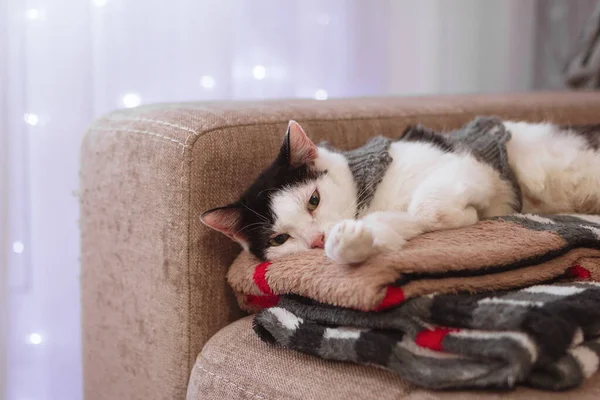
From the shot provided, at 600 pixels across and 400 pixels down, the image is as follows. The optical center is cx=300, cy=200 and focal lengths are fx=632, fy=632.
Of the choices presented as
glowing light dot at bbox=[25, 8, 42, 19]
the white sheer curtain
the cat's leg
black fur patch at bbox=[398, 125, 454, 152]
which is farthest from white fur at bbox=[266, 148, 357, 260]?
glowing light dot at bbox=[25, 8, 42, 19]

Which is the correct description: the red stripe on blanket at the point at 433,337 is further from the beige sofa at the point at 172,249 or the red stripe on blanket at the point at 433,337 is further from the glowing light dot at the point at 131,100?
the glowing light dot at the point at 131,100

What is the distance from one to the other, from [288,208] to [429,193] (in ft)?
0.93

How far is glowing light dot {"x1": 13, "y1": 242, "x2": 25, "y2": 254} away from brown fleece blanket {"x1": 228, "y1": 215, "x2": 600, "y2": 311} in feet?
2.54

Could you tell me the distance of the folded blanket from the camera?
2.68ft

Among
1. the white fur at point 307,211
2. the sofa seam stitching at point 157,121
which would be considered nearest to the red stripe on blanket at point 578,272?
the white fur at point 307,211

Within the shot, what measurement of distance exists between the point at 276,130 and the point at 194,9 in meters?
0.80

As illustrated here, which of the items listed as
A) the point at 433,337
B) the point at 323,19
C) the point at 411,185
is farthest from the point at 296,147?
the point at 323,19

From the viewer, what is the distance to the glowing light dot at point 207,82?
2059 millimetres

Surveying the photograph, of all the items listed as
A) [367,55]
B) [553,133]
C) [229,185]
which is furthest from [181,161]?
[367,55]

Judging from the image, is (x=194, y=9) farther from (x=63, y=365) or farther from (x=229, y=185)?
(x=63, y=365)

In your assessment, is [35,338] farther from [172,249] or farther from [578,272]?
[578,272]

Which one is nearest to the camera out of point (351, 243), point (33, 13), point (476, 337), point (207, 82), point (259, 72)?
point (476, 337)

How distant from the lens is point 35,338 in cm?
179

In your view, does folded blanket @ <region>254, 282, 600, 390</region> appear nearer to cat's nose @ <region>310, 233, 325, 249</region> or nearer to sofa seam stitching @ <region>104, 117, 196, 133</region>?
cat's nose @ <region>310, 233, 325, 249</region>
